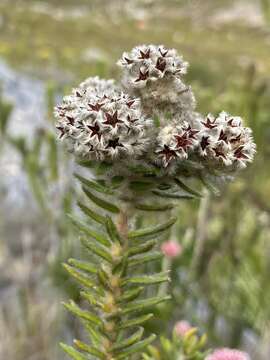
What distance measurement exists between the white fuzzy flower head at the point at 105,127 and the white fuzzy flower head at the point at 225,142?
0.11 meters

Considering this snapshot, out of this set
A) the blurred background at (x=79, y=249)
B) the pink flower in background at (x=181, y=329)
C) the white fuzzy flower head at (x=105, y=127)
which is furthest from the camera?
the blurred background at (x=79, y=249)

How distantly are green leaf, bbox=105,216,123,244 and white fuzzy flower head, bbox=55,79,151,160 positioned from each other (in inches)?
5.9

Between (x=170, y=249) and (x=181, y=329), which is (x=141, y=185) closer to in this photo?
(x=181, y=329)

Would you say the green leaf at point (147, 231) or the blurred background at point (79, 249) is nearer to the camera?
the green leaf at point (147, 231)

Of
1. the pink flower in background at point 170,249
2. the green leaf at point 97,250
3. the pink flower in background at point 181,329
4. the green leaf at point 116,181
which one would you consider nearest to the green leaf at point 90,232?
the green leaf at point 97,250

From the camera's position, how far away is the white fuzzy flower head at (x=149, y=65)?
1284 mm

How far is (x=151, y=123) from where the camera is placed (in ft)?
3.96

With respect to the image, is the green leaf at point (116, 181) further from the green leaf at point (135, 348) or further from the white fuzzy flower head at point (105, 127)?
the green leaf at point (135, 348)

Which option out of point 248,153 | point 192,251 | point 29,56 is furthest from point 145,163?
point 29,56

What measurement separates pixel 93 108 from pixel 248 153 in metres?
0.31

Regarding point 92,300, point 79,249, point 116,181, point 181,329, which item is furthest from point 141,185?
point 79,249

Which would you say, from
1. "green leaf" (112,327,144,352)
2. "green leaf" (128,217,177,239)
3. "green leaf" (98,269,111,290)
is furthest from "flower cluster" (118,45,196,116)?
"green leaf" (112,327,144,352)

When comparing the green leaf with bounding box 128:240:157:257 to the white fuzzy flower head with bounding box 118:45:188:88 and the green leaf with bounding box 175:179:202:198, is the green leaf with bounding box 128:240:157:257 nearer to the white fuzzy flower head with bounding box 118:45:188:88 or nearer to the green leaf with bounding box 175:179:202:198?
the green leaf with bounding box 175:179:202:198

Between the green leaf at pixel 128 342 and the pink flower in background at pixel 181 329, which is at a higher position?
the green leaf at pixel 128 342
